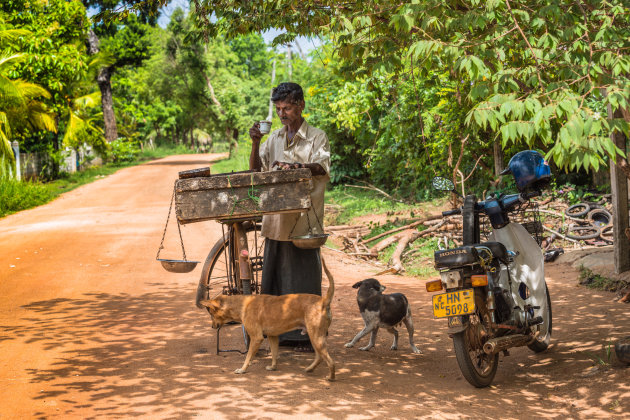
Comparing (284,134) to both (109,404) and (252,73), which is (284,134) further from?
(252,73)

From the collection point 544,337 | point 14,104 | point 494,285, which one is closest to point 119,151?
point 14,104

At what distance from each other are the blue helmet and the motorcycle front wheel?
108 centimetres

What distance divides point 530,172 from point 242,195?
2264 millimetres

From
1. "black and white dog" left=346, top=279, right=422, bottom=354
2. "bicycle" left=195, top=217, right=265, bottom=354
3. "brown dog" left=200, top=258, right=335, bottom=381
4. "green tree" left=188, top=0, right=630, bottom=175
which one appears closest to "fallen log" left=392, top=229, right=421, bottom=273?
"green tree" left=188, top=0, right=630, bottom=175

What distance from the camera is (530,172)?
5242mm

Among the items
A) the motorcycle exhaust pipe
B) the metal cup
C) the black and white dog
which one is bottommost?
the motorcycle exhaust pipe

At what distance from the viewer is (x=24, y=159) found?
22.7 meters

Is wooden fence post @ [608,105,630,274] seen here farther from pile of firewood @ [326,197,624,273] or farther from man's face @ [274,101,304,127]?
man's face @ [274,101,304,127]

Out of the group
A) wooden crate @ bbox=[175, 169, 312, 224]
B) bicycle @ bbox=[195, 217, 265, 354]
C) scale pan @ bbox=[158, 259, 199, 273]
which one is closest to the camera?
wooden crate @ bbox=[175, 169, 312, 224]

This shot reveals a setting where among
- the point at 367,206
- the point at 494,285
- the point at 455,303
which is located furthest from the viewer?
the point at 367,206

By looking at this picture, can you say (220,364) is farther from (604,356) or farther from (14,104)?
(14,104)

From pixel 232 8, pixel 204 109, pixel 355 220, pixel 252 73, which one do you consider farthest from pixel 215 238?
pixel 252 73

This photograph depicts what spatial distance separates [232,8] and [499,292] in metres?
4.27

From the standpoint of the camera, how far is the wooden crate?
4777 mm
